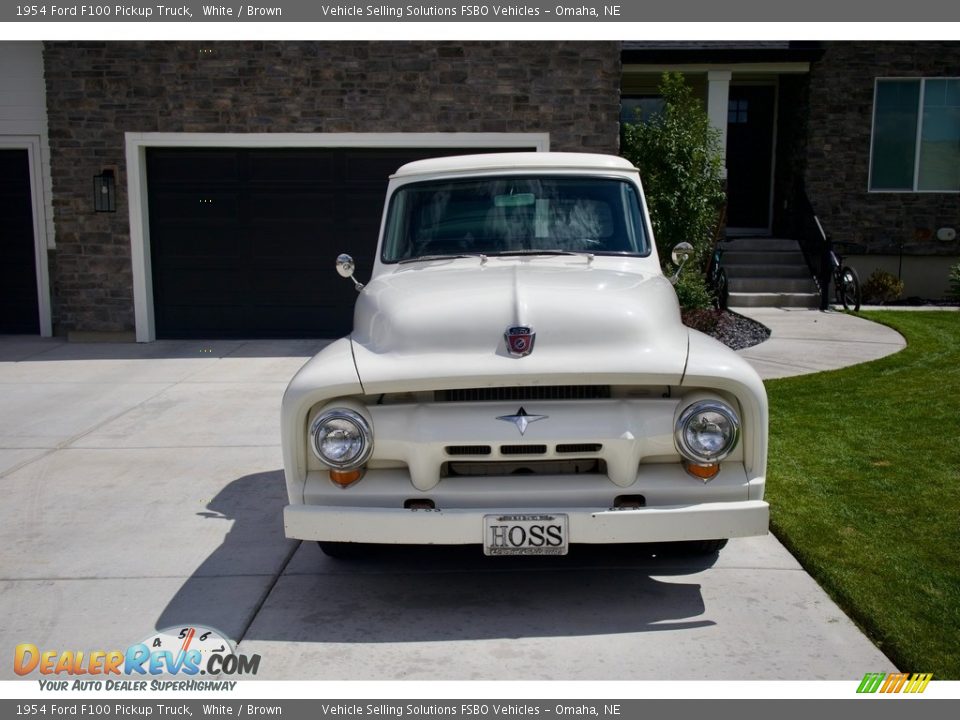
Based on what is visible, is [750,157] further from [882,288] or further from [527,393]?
[527,393]

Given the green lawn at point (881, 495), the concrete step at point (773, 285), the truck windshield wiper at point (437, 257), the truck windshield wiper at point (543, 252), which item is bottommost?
the green lawn at point (881, 495)

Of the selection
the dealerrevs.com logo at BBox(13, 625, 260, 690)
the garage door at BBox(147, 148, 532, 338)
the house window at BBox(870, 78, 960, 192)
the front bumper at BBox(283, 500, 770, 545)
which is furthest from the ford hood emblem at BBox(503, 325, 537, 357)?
the house window at BBox(870, 78, 960, 192)

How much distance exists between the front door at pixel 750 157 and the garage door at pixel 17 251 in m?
11.4

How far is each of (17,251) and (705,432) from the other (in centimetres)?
1187

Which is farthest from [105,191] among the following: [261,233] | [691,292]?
[691,292]

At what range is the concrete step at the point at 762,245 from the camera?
15922 mm

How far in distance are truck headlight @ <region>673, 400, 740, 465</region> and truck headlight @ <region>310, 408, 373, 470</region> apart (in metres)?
1.29

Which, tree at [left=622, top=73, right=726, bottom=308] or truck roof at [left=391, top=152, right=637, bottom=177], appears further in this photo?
tree at [left=622, top=73, right=726, bottom=308]

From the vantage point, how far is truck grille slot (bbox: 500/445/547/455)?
4012 mm

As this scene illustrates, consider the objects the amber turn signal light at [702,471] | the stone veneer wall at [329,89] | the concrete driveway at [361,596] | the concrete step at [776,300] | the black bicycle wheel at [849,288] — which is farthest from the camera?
the concrete step at [776,300]

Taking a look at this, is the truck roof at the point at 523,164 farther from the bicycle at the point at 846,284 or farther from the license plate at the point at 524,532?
the bicycle at the point at 846,284

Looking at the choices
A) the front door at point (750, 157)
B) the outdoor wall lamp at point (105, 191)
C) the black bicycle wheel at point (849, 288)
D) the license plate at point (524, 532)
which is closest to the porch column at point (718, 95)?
the front door at point (750, 157)

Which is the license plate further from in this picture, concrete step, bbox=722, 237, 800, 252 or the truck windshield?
concrete step, bbox=722, 237, 800, 252
